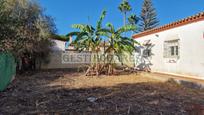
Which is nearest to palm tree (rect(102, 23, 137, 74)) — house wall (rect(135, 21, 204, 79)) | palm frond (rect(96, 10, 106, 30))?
palm frond (rect(96, 10, 106, 30))

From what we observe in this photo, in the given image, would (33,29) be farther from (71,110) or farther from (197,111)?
(197,111)

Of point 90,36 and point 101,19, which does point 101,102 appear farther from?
point 101,19

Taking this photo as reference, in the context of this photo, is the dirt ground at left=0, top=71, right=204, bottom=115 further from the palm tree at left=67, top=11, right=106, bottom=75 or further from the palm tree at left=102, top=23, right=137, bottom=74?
the palm tree at left=102, top=23, right=137, bottom=74

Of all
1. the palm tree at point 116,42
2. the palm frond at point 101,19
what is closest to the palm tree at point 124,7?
the palm tree at point 116,42

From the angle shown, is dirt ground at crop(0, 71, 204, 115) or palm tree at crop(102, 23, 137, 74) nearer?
dirt ground at crop(0, 71, 204, 115)

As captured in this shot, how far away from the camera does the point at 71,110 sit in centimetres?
659

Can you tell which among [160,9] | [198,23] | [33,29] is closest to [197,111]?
[198,23]

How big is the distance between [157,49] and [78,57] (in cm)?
939

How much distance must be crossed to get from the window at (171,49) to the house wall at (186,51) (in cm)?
29

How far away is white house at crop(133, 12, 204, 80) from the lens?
1204 centimetres

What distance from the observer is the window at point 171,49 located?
46.7ft

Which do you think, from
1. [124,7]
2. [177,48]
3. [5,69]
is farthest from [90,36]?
[124,7]

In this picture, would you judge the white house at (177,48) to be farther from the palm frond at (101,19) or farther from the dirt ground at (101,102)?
the palm frond at (101,19)

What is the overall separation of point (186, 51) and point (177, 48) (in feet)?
3.74
